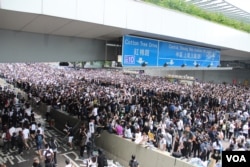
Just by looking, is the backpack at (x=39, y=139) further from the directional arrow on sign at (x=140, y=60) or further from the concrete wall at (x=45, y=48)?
the directional arrow on sign at (x=140, y=60)

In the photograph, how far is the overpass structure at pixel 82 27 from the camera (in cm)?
684

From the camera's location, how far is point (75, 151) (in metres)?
12.5

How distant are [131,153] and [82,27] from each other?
525 cm

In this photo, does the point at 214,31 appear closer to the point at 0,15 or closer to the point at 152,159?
the point at 152,159

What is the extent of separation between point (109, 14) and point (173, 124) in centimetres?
705

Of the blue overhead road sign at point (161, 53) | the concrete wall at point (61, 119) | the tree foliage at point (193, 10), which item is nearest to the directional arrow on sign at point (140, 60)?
the blue overhead road sign at point (161, 53)

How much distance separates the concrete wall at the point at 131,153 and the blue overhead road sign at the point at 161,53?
3.21 m

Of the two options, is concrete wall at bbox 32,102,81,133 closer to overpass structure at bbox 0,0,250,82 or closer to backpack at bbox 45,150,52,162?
overpass structure at bbox 0,0,250,82

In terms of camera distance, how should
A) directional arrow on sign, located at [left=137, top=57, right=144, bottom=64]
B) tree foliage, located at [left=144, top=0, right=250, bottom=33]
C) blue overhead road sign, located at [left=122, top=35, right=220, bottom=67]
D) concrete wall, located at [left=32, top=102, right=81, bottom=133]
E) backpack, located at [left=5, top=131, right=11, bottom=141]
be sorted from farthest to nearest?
concrete wall, located at [left=32, top=102, right=81, bottom=133] < backpack, located at [left=5, top=131, right=11, bottom=141] < tree foliage, located at [left=144, top=0, right=250, bottom=33] < directional arrow on sign, located at [left=137, top=57, right=144, bottom=64] < blue overhead road sign, located at [left=122, top=35, right=220, bottom=67]

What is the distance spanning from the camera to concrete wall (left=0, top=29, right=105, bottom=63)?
873 centimetres

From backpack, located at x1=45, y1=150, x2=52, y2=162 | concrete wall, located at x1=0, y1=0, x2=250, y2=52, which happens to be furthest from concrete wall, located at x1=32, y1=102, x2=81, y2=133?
concrete wall, located at x1=0, y1=0, x2=250, y2=52

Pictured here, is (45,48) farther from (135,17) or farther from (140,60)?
(140,60)

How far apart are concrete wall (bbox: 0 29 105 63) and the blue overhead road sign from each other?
139 cm

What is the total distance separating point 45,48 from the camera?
959cm
